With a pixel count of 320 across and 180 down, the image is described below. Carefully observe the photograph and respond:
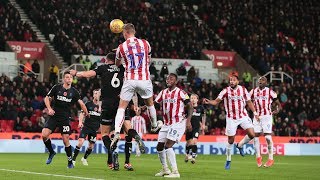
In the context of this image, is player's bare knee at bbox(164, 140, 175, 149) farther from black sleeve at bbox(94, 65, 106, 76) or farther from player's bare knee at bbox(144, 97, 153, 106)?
black sleeve at bbox(94, 65, 106, 76)

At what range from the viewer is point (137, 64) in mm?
15406

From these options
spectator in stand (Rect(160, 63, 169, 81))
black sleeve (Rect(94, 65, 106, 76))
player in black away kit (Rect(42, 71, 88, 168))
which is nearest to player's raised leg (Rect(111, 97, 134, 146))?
black sleeve (Rect(94, 65, 106, 76))

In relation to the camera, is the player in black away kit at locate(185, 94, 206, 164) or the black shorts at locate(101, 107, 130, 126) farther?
the player in black away kit at locate(185, 94, 206, 164)

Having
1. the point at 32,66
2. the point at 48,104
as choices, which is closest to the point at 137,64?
the point at 48,104

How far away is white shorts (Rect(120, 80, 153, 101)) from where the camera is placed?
15391mm

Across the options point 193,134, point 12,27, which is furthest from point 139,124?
point 12,27

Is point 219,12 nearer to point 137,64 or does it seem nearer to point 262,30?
point 262,30

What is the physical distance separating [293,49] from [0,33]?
65.5 ft

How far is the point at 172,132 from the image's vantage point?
16.0 meters

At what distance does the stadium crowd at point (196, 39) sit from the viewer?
34812mm

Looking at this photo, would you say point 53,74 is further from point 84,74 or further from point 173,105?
point 84,74

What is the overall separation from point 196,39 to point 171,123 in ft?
99.0

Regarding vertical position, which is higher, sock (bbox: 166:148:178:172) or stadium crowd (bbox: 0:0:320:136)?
stadium crowd (bbox: 0:0:320:136)

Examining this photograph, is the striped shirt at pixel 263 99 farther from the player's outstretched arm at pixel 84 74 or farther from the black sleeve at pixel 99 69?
the player's outstretched arm at pixel 84 74
